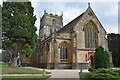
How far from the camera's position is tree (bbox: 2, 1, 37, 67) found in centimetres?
2338

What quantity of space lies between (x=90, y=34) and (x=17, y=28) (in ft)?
64.9

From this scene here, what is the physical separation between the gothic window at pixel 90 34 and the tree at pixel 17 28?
14.7m

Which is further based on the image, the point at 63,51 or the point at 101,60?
the point at 63,51

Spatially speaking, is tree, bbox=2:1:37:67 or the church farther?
the church

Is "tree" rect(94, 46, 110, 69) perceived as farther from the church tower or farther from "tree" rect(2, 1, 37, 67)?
the church tower

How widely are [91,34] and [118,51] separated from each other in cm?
1402

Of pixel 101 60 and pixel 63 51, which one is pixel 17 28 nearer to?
pixel 63 51

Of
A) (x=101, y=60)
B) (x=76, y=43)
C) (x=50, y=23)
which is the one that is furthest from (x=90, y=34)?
(x=50, y=23)

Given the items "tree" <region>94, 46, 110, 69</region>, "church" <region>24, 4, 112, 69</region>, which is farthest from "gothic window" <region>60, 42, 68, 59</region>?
"tree" <region>94, 46, 110, 69</region>

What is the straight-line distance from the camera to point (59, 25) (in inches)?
2228

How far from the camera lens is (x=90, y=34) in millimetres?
35688

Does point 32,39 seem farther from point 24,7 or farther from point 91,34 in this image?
point 91,34

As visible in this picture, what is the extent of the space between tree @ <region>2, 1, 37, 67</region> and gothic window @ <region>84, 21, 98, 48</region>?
1471 centimetres

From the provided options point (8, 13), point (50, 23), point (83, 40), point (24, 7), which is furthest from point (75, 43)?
A: point (50, 23)
